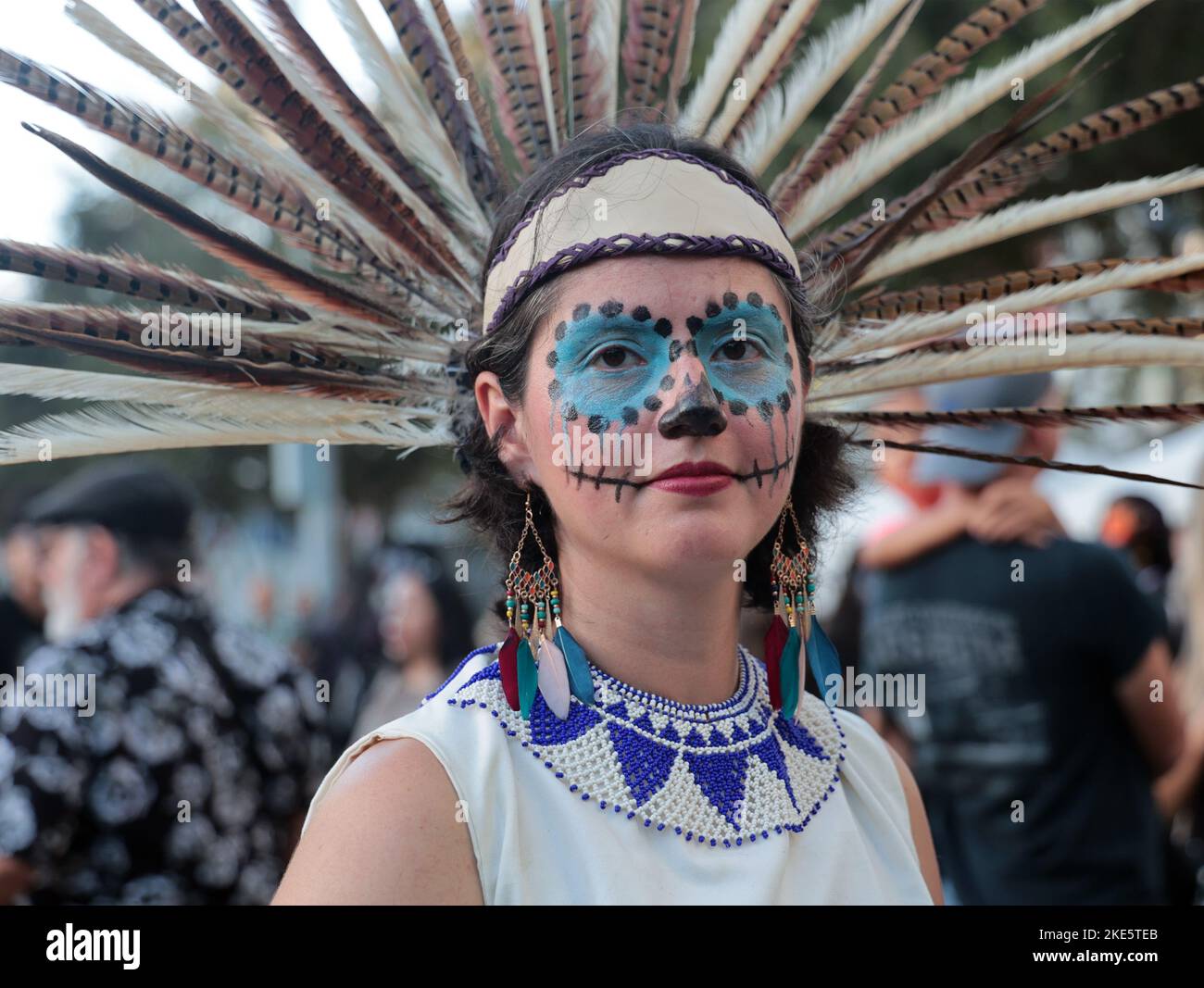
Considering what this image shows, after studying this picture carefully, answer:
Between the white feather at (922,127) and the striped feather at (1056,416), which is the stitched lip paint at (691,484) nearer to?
the striped feather at (1056,416)

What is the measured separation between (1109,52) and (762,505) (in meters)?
6.20

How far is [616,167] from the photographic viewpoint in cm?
198

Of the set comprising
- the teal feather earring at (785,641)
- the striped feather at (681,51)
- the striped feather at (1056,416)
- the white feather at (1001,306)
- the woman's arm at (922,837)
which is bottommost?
the woman's arm at (922,837)

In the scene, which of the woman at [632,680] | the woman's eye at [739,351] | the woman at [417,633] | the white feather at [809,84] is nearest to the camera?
the woman at [632,680]

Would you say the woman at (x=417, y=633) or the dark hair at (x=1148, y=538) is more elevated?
the dark hair at (x=1148, y=538)

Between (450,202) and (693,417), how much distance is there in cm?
88

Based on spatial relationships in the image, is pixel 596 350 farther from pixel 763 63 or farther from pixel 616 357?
pixel 763 63

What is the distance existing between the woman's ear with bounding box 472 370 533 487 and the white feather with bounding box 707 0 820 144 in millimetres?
780

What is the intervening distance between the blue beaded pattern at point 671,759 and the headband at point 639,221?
2.10ft

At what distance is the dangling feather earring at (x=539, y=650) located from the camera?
1.90 meters

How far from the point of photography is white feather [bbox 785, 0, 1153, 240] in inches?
89.9

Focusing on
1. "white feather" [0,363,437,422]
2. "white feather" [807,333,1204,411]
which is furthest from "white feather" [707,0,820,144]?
"white feather" [0,363,437,422]

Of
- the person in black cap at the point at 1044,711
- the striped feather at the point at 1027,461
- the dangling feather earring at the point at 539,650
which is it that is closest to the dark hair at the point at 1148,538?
the person in black cap at the point at 1044,711

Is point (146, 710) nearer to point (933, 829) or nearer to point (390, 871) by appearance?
point (390, 871)
